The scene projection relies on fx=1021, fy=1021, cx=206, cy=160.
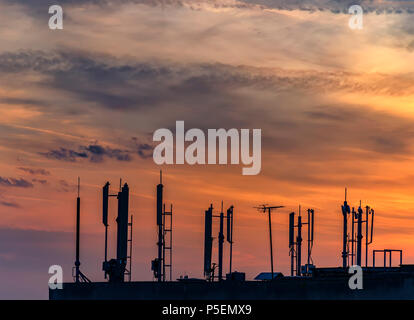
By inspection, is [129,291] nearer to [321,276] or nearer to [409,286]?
[321,276]

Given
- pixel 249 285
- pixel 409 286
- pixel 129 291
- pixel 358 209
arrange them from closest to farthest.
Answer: pixel 409 286, pixel 249 285, pixel 129 291, pixel 358 209

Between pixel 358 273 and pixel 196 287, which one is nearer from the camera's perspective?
pixel 358 273

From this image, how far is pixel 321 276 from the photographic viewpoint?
113438 millimetres
